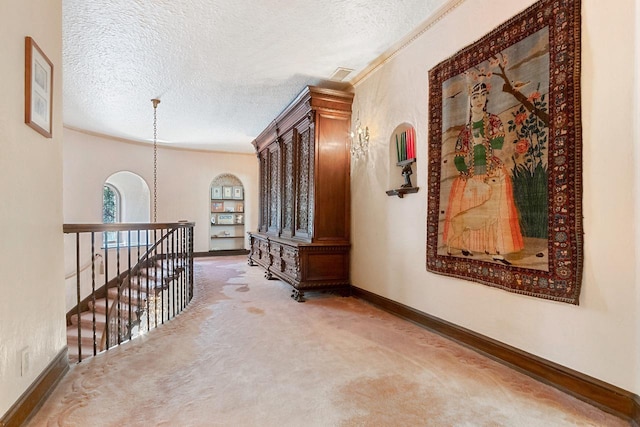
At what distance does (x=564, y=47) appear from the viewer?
198 centimetres

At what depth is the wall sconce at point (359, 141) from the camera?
13.4 ft

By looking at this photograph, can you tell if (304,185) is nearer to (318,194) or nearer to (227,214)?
(318,194)

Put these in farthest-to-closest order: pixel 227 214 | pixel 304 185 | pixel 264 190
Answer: pixel 227 214 < pixel 264 190 < pixel 304 185

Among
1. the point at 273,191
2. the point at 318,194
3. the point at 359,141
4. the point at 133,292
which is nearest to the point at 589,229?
the point at 359,141

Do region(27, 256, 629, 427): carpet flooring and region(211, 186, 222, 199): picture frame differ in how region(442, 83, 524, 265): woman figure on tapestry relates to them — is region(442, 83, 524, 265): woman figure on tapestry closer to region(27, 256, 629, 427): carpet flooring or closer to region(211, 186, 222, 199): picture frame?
region(27, 256, 629, 427): carpet flooring

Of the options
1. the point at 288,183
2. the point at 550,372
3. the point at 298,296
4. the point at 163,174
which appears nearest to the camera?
the point at 550,372

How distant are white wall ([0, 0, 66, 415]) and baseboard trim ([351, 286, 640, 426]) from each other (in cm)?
281

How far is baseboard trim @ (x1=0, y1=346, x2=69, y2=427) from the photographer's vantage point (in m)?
1.54

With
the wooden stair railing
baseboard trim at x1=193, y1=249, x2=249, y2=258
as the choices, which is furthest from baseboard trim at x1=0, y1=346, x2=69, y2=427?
baseboard trim at x1=193, y1=249, x2=249, y2=258

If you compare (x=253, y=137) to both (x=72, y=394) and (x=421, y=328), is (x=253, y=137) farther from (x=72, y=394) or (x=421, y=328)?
(x=72, y=394)

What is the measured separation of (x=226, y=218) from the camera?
893cm

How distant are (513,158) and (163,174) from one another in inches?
310

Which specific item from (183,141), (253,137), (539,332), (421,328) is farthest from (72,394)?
(183,141)

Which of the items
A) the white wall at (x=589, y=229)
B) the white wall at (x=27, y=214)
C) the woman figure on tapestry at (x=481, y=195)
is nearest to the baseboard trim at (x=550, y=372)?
the white wall at (x=589, y=229)
